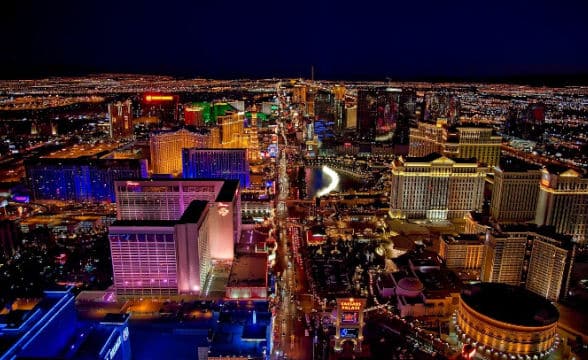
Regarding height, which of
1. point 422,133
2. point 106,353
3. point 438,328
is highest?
point 422,133

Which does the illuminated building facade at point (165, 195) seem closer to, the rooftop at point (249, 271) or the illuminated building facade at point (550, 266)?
the rooftop at point (249, 271)

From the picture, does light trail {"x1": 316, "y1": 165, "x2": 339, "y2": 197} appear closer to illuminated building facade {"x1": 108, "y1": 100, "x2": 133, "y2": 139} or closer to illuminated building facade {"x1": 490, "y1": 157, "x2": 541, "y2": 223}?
illuminated building facade {"x1": 490, "y1": 157, "x2": 541, "y2": 223}

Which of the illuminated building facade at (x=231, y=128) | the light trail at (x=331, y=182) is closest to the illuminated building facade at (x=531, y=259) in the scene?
the light trail at (x=331, y=182)

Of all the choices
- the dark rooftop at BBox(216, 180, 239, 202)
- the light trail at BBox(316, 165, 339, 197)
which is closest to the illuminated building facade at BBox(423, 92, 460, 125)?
the light trail at BBox(316, 165, 339, 197)

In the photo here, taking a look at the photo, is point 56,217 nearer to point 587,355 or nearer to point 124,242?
point 124,242

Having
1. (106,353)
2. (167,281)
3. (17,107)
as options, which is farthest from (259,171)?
(17,107)

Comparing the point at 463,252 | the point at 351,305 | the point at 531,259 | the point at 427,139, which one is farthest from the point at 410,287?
the point at 427,139
